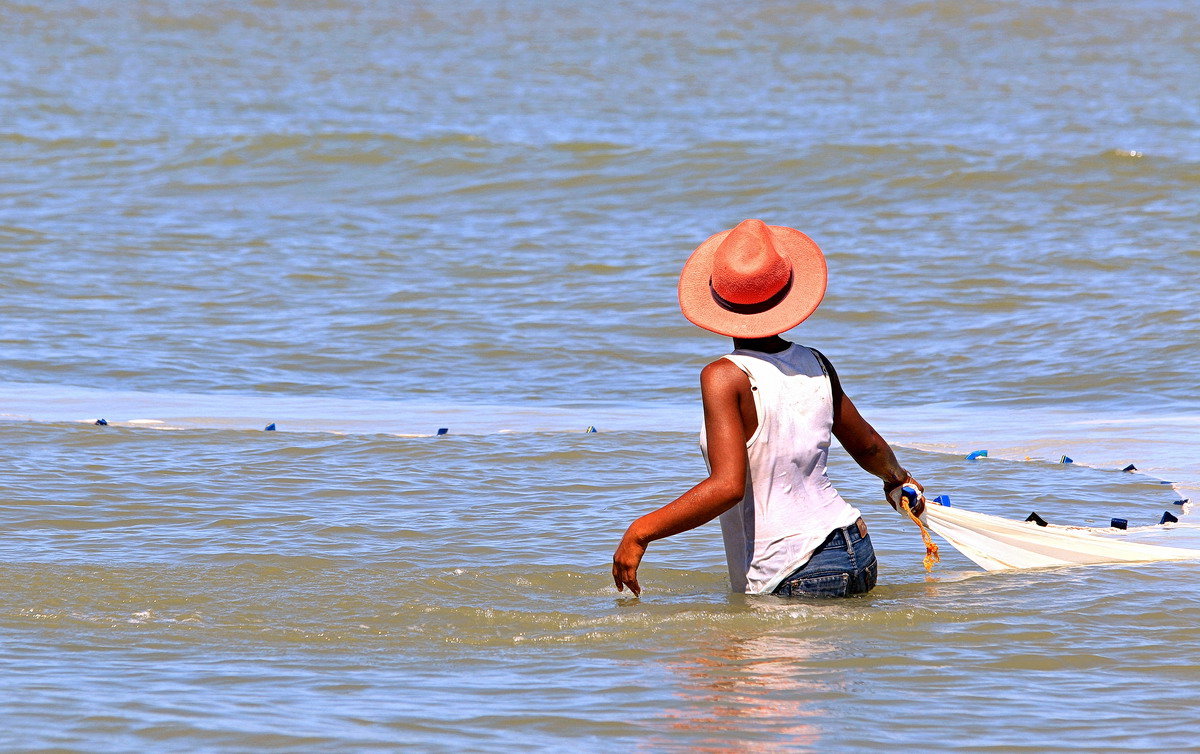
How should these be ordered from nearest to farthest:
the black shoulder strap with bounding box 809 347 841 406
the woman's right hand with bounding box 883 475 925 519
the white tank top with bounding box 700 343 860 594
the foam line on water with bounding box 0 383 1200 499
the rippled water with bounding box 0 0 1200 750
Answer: the rippled water with bounding box 0 0 1200 750
the white tank top with bounding box 700 343 860 594
the black shoulder strap with bounding box 809 347 841 406
the woman's right hand with bounding box 883 475 925 519
the foam line on water with bounding box 0 383 1200 499

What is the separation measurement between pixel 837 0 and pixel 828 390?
1140 inches

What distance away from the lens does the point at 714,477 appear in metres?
4.15

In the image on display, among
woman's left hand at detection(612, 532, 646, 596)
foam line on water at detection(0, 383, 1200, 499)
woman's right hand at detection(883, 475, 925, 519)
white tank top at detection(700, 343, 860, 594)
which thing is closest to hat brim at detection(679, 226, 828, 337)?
white tank top at detection(700, 343, 860, 594)

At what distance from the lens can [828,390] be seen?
A: 4367 mm

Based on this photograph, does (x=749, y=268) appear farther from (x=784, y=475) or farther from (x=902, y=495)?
(x=902, y=495)

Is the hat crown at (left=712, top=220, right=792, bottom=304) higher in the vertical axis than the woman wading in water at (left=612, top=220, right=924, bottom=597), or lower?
higher

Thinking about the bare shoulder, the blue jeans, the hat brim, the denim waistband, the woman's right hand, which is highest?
the hat brim

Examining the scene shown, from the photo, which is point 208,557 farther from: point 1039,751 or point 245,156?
point 245,156

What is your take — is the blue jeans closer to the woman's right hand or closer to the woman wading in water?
the woman wading in water

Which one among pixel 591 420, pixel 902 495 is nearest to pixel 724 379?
pixel 902 495

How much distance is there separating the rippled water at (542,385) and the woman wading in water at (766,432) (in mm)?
148

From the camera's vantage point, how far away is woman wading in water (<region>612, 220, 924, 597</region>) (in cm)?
418

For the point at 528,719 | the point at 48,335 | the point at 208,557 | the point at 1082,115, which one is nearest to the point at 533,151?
the point at 1082,115

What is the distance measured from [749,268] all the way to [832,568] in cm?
87
